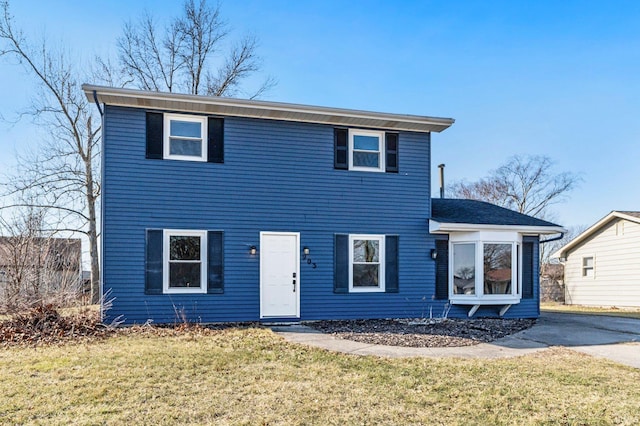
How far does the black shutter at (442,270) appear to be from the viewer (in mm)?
11016

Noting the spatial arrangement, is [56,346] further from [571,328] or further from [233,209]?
[571,328]

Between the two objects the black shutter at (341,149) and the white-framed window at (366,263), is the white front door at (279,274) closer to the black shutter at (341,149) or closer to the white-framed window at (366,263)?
the white-framed window at (366,263)

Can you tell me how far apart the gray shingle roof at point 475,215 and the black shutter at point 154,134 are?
6.64 metres

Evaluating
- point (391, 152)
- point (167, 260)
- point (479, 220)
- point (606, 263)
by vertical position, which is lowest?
point (606, 263)

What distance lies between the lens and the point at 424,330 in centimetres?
912

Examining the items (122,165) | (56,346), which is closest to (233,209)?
(122,165)

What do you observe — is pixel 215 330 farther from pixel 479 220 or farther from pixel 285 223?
pixel 479 220

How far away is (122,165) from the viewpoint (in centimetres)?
932

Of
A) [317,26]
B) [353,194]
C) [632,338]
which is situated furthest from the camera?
[317,26]

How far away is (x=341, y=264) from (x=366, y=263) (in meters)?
0.64

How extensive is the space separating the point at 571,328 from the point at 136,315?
944cm

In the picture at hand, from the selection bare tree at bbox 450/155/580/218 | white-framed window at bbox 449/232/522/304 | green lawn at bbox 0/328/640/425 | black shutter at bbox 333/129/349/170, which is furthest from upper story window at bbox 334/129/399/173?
bare tree at bbox 450/155/580/218

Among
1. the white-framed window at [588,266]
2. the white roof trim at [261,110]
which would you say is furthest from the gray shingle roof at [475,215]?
the white-framed window at [588,266]

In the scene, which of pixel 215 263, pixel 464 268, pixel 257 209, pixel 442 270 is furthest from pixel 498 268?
pixel 215 263
